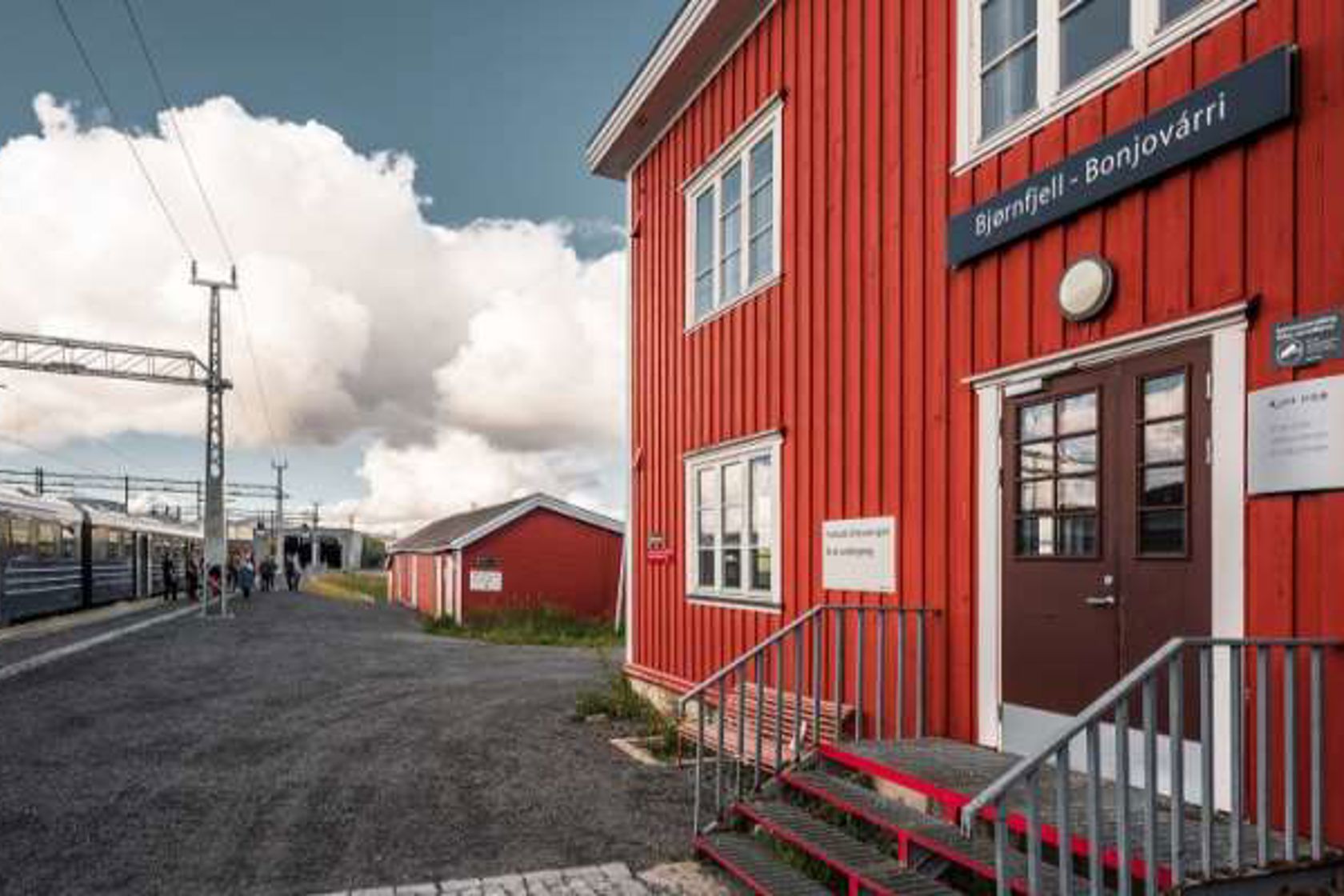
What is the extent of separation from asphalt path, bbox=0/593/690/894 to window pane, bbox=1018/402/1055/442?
10.9ft

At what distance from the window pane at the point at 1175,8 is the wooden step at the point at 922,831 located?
4.00 metres

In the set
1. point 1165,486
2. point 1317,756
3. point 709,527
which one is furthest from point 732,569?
point 1317,756

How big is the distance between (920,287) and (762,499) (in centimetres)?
281

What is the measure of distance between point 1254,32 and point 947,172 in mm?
2103

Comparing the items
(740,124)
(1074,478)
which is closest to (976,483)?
(1074,478)

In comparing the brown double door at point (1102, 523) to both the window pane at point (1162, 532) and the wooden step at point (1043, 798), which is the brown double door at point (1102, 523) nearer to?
the window pane at point (1162, 532)

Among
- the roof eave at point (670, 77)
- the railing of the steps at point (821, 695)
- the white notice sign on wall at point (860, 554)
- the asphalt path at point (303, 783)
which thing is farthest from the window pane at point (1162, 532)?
the roof eave at point (670, 77)

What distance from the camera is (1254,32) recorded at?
4.28 metres

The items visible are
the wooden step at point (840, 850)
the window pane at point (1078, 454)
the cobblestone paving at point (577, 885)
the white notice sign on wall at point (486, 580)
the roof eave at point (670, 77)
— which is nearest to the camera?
the wooden step at point (840, 850)

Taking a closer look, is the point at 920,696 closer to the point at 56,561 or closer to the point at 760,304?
the point at 760,304

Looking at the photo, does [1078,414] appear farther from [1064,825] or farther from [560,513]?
[560,513]

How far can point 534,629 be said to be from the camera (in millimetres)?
24938

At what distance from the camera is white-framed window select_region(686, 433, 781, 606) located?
8.32m

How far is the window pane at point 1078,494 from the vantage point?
5.00 meters
